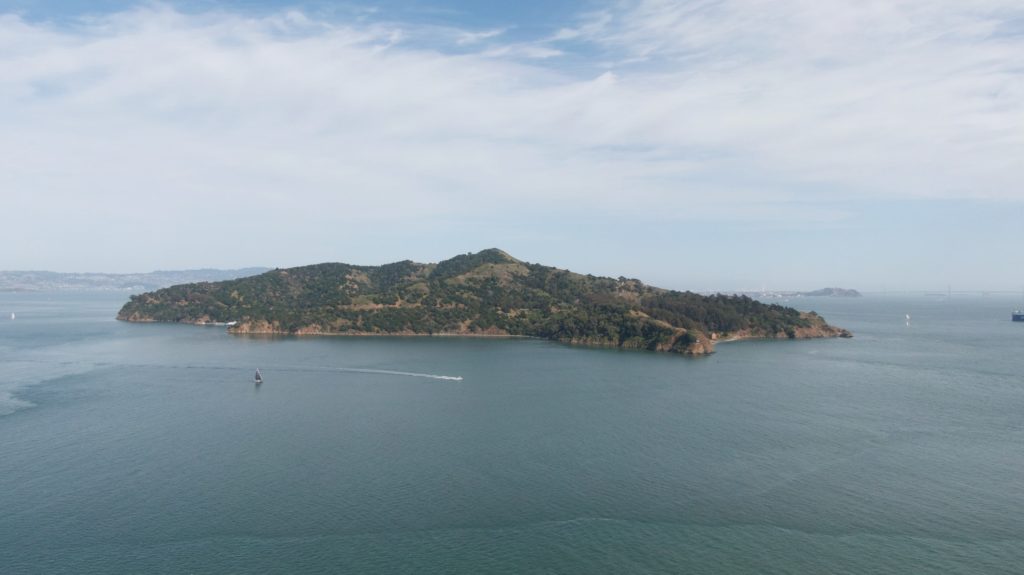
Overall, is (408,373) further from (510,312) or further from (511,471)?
(510,312)

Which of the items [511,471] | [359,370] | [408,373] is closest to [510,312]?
[359,370]

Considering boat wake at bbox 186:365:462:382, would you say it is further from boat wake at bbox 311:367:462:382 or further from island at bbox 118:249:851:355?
island at bbox 118:249:851:355

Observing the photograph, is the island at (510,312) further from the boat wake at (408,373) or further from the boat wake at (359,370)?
the boat wake at (359,370)

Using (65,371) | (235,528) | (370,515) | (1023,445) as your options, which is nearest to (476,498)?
(370,515)

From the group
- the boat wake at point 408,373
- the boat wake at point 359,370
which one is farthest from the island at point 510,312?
the boat wake at point 359,370

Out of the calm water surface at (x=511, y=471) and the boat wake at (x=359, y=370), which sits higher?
the boat wake at (x=359, y=370)

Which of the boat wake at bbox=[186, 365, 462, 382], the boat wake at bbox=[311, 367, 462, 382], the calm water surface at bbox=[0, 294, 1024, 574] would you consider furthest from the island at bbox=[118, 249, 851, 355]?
the boat wake at bbox=[186, 365, 462, 382]

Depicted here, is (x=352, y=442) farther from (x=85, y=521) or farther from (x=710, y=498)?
(x=710, y=498)
